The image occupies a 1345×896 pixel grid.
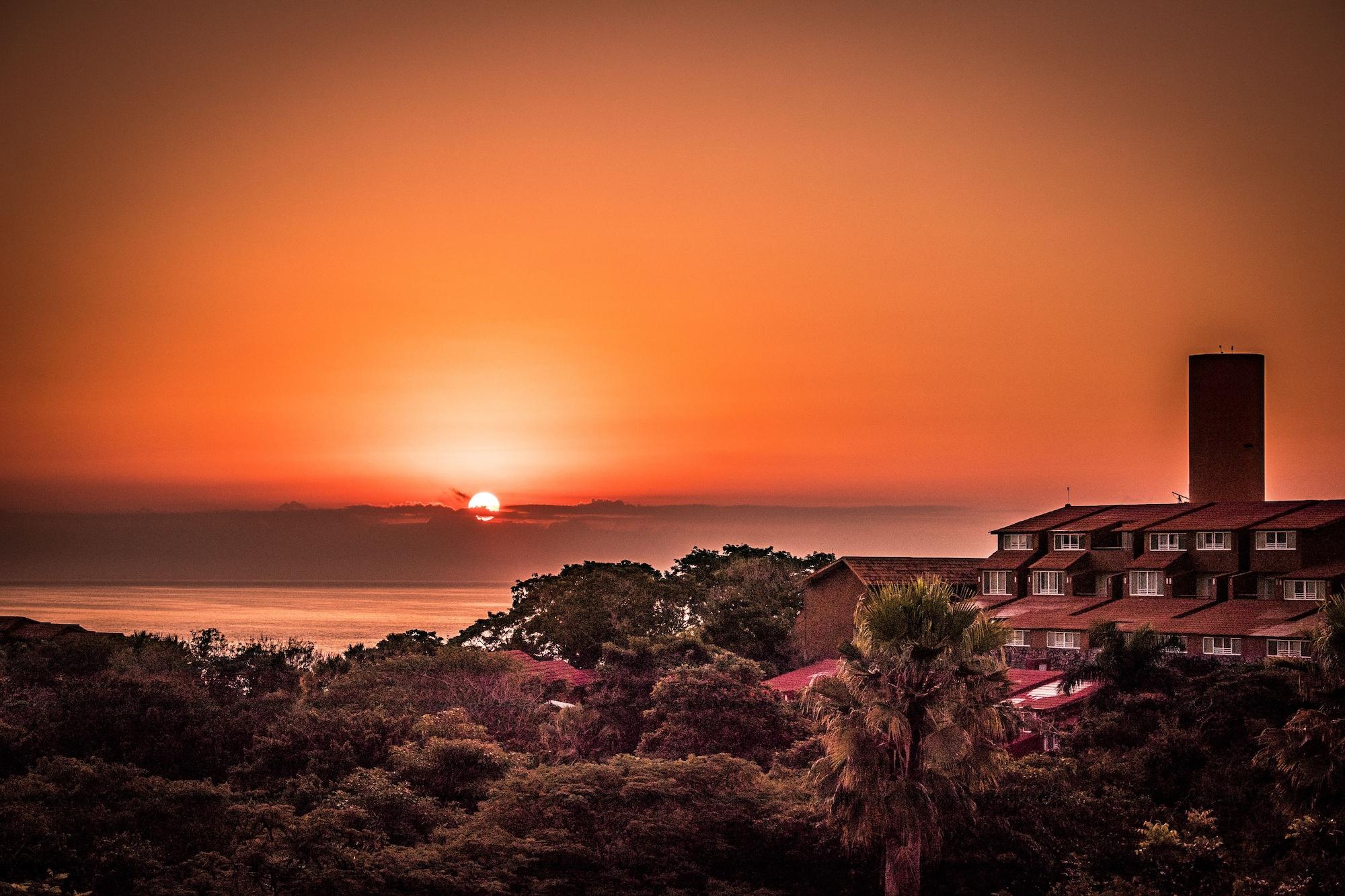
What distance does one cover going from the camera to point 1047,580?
51.4 metres

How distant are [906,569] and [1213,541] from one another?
11.6m

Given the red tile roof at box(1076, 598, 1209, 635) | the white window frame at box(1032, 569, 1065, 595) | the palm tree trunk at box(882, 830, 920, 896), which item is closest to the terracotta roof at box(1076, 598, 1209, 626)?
the red tile roof at box(1076, 598, 1209, 635)

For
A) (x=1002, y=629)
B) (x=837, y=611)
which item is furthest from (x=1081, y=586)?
(x=1002, y=629)

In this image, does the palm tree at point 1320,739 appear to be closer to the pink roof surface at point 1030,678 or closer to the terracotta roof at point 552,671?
the pink roof surface at point 1030,678

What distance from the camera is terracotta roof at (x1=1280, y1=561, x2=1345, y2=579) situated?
43.0 metres

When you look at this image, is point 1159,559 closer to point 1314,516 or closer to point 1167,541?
point 1167,541

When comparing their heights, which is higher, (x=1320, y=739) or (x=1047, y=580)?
(x=1047, y=580)

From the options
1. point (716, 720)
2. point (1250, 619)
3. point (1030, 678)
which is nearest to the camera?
point (716, 720)

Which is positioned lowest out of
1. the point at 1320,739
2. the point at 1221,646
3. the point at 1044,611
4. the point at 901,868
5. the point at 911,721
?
the point at 901,868

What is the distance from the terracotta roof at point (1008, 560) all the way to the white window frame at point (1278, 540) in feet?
28.5

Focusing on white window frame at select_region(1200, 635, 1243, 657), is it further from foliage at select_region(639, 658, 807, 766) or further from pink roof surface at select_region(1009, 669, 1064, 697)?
foliage at select_region(639, 658, 807, 766)

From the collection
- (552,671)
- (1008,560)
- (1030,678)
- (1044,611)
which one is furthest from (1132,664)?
(552,671)

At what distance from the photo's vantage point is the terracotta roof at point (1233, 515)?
4753 cm

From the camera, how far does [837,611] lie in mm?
53219
